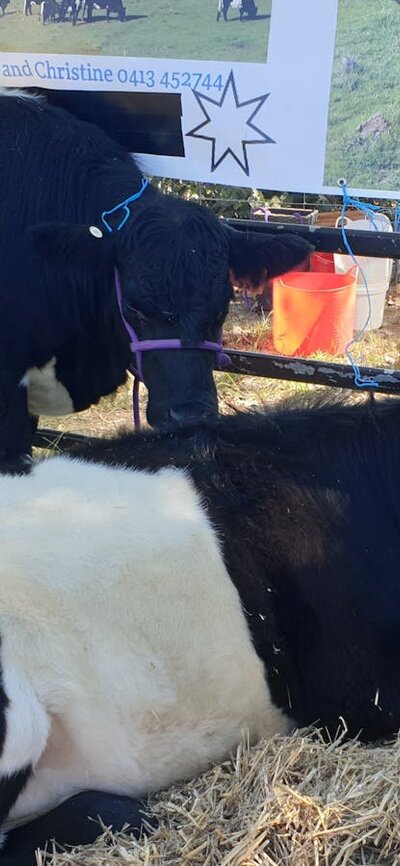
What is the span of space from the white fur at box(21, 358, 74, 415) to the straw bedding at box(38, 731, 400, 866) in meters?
2.32

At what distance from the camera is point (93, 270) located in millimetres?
4086

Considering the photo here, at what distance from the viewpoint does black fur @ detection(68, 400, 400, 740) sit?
101 inches

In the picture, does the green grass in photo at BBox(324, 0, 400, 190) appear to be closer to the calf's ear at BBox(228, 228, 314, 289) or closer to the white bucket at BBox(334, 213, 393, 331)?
the calf's ear at BBox(228, 228, 314, 289)

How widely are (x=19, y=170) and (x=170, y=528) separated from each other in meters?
2.37

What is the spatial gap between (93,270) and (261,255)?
0.75m

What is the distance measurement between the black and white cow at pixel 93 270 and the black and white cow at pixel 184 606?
102 cm

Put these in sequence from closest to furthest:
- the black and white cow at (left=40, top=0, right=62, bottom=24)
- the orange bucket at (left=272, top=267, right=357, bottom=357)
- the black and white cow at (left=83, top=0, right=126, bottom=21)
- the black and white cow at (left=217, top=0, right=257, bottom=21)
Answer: the black and white cow at (left=217, top=0, right=257, bottom=21) → the black and white cow at (left=83, top=0, right=126, bottom=21) → the black and white cow at (left=40, top=0, right=62, bottom=24) → the orange bucket at (left=272, top=267, right=357, bottom=357)

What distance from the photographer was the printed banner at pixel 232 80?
388cm

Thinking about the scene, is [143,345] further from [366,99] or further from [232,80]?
[366,99]

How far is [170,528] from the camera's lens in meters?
2.51

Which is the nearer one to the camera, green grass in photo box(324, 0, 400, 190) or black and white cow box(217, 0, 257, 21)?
green grass in photo box(324, 0, 400, 190)

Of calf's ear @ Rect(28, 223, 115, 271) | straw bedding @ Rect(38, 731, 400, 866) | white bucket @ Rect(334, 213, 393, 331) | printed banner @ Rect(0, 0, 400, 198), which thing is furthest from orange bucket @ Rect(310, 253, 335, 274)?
straw bedding @ Rect(38, 731, 400, 866)

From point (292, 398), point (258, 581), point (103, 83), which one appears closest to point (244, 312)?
point (103, 83)

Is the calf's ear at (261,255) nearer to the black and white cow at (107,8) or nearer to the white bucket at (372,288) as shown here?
the black and white cow at (107,8)
